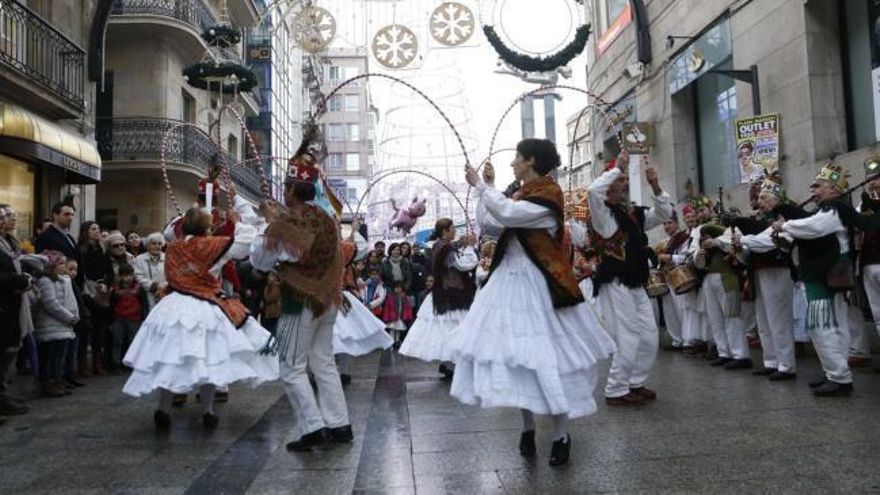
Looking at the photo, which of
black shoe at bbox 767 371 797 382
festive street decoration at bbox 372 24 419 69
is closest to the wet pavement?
black shoe at bbox 767 371 797 382

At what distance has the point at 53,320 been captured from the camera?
7.35 metres

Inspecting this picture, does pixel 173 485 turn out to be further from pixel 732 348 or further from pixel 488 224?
pixel 732 348

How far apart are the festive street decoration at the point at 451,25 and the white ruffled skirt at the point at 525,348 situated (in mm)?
10384

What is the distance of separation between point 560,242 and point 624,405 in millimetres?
2005

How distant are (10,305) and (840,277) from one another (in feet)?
23.6

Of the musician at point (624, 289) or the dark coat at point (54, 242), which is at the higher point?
the dark coat at point (54, 242)

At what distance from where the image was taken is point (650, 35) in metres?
17.3

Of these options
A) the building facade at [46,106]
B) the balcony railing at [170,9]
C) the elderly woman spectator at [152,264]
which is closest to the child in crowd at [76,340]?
the elderly woman spectator at [152,264]

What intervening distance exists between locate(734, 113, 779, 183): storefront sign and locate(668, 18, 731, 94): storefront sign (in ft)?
7.83

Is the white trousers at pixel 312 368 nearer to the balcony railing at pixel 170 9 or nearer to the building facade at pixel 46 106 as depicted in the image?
the building facade at pixel 46 106

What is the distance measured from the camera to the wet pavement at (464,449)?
3.76 metres

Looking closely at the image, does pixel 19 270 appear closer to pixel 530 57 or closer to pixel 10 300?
pixel 10 300

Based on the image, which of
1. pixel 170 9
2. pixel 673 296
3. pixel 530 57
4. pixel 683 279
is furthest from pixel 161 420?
pixel 170 9

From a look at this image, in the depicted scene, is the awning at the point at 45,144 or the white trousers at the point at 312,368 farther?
the awning at the point at 45,144
